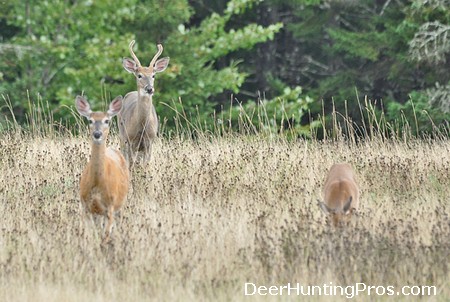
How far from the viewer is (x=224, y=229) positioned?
844 centimetres

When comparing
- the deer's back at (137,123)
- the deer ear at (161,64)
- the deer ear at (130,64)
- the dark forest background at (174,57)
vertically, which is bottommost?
the deer's back at (137,123)

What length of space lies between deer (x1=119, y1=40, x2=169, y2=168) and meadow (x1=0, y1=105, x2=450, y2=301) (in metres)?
0.69

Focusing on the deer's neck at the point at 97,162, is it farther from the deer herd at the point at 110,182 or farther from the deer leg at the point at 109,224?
the deer leg at the point at 109,224

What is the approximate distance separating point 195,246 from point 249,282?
771mm

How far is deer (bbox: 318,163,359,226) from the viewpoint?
8.30 meters

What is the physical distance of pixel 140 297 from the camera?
23.4ft

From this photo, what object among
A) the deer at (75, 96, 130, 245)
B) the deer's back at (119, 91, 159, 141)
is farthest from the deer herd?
the deer's back at (119, 91, 159, 141)

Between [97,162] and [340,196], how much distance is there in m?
1.90

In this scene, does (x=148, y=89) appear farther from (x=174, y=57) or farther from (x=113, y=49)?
(x=174, y=57)

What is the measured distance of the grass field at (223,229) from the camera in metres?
7.38

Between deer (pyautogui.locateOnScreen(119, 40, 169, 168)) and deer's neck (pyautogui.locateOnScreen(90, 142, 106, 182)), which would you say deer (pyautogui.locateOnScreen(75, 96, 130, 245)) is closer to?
deer's neck (pyautogui.locateOnScreen(90, 142, 106, 182))

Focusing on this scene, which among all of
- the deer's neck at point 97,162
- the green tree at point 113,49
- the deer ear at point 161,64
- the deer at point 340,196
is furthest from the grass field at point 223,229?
the green tree at point 113,49

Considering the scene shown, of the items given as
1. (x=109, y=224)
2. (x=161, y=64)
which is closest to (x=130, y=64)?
(x=161, y=64)

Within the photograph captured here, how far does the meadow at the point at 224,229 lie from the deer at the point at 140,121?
Answer: 694 mm
